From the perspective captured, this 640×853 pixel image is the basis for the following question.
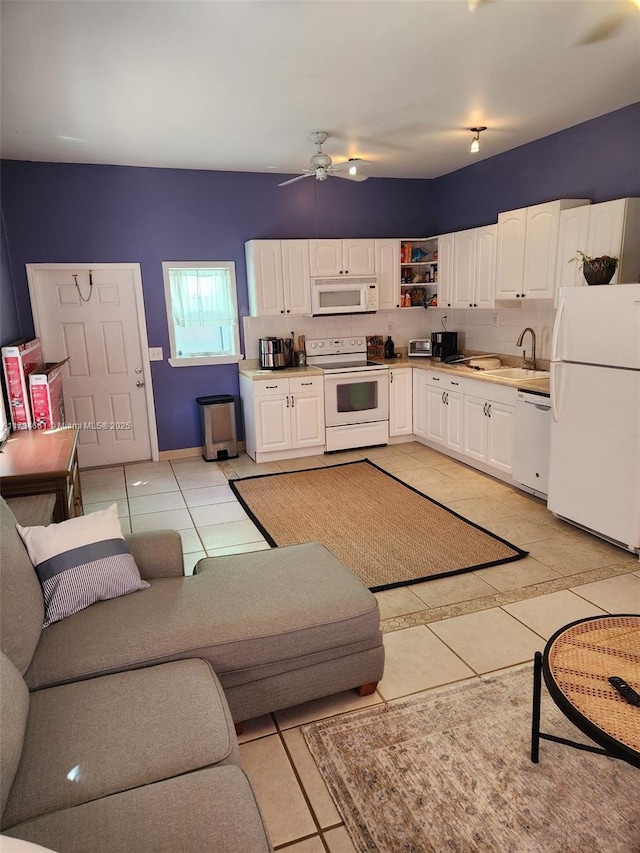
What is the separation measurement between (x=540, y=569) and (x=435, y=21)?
3.01 m

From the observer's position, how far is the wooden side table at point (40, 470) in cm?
300

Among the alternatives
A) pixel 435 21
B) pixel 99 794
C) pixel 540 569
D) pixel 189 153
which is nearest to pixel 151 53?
pixel 435 21

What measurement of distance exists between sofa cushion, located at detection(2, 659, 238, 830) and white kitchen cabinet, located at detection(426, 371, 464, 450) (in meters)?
4.06

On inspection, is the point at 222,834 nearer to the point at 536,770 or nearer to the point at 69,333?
the point at 536,770

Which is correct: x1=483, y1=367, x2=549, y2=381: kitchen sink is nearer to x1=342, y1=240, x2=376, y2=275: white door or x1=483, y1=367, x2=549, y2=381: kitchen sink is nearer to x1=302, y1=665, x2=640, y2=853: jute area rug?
x1=342, y1=240, x2=376, y2=275: white door

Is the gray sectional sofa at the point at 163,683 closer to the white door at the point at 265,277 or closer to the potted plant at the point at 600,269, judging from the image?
the potted plant at the point at 600,269

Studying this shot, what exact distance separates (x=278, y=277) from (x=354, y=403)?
154 cm

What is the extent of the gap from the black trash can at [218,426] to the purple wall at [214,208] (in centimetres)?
24

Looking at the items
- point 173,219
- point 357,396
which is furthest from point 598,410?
point 173,219

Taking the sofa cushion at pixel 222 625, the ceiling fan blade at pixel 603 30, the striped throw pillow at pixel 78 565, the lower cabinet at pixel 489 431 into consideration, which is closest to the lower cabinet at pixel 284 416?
the lower cabinet at pixel 489 431

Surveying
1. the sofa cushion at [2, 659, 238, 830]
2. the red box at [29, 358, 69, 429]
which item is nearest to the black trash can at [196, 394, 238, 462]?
the red box at [29, 358, 69, 429]

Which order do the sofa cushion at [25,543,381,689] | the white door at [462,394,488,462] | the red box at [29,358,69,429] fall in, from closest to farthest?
the sofa cushion at [25,543,381,689] < the red box at [29,358,69,429] < the white door at [462,394,488,462]

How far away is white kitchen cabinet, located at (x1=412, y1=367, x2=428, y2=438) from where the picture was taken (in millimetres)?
6018

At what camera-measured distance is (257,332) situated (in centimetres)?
612
